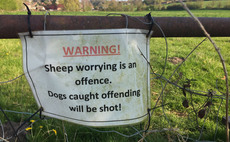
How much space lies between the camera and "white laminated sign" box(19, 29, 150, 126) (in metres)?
1.09

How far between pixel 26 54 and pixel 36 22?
0.60 feet

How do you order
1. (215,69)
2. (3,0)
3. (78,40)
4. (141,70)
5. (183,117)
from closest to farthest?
1. (78,40)
2. (141,70)
3. (183,117)
4. (215,69)
5. (3,0)

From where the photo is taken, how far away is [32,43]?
110 centimetres

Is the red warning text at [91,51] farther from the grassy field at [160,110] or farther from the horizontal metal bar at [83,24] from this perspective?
the grassy field at [160,110]

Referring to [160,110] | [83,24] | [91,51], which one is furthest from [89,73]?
[160,110]

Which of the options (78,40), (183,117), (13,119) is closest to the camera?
(78,40)

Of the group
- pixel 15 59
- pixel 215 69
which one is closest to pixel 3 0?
pixel 15 59

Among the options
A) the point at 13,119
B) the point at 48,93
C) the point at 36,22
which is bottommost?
the point at 13,119

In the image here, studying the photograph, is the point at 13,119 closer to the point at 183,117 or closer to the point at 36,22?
the point at 36,22

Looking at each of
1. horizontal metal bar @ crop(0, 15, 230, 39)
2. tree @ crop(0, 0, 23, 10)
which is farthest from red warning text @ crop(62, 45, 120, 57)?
tree @ crop(0, 0, 23, 10)

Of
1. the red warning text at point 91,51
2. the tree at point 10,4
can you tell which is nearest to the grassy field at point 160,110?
the red warning text at point 91,51

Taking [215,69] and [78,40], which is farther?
[215,69]

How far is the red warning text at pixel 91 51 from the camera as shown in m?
1.09

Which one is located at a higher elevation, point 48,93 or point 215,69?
point 48,93
